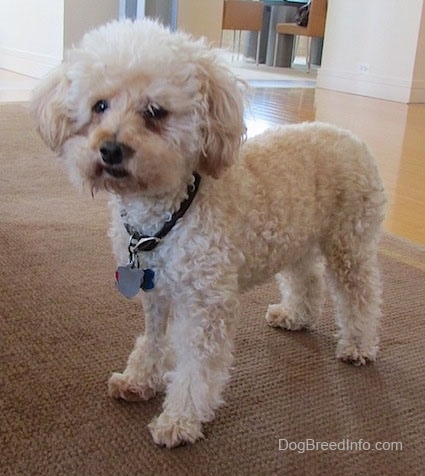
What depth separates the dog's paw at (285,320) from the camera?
166 centimetres

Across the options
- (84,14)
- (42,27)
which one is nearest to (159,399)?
(84,14)

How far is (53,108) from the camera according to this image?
1.13 meters

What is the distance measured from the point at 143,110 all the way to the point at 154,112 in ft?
0.06

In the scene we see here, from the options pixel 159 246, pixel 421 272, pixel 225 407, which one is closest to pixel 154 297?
pixel 159 246

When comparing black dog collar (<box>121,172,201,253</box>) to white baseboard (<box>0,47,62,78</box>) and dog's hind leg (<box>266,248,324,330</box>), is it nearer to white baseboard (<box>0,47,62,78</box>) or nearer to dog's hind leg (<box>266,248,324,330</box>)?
dog's hind leg (<box>266,248,324,330</box>)

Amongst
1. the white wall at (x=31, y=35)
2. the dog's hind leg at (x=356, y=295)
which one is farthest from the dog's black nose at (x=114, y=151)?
the white wall at (x=31, y=35)

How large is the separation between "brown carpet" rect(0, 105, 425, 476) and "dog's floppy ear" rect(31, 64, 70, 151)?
0.49m

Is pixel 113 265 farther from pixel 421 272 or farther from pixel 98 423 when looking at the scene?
pixel 421 272

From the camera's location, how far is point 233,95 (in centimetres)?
111

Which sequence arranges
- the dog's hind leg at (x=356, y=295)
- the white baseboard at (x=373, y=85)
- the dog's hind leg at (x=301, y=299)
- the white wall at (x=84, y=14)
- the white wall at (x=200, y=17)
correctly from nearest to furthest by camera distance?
the dog's hind leg at (x=356, y=295), the dog's hind leg at (x=301, y=299), the white wall at (x=84, y=14), the white wall at (x=200, y=17), the white baseboard at (x=373, y=85)

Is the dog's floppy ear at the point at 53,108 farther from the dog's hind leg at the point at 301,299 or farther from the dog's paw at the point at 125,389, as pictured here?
the dog's hind leg at the point at 301,299

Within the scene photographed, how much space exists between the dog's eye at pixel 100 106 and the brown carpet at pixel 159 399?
1.83ft

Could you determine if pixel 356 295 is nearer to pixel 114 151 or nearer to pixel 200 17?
pixel 114 151

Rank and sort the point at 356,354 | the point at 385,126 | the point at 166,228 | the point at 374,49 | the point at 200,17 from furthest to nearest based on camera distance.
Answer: the point at 374,49 → the point at 200,17 → the point at 385,126 → the point at 356,354 → the point at 166,228
